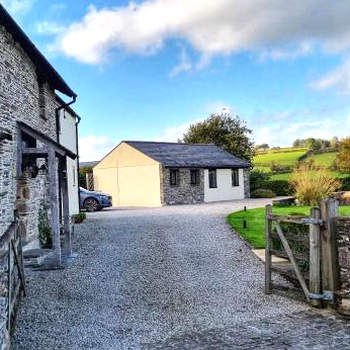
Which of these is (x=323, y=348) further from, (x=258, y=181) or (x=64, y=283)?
(x=258, y=181)

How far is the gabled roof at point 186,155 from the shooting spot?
3155 cm

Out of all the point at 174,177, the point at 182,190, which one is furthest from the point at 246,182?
the point at 174,177

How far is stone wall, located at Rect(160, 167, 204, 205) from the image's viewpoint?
30.5 meters

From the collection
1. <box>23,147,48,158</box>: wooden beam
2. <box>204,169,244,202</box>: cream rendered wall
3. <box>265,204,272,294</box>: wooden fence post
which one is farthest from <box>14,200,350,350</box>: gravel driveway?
<box>204,169,244,202</box>: cream rendered wall

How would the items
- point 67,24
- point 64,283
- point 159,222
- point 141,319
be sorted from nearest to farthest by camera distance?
1. point 141,319
2. point 64,283
3. point 67,24
4. point 159,222

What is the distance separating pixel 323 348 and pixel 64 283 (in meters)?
5.38

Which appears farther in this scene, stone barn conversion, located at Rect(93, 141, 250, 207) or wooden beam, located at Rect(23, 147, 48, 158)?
stone barn conversion, located at Rect(93, 141, 250, 207)

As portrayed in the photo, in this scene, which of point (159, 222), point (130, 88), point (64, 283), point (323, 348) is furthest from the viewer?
point (130, 88)

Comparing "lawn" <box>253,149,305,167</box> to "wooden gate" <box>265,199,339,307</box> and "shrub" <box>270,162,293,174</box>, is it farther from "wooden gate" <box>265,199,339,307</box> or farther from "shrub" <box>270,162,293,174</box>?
"wooden gate" <box>265,199,339,307</box>

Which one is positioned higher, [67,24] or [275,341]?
[67,24]

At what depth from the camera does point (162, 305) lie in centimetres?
736

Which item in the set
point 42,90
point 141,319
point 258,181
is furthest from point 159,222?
point 258,181

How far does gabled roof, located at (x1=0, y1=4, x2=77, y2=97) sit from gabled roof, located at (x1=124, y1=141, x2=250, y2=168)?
15691mm

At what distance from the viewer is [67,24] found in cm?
1408
